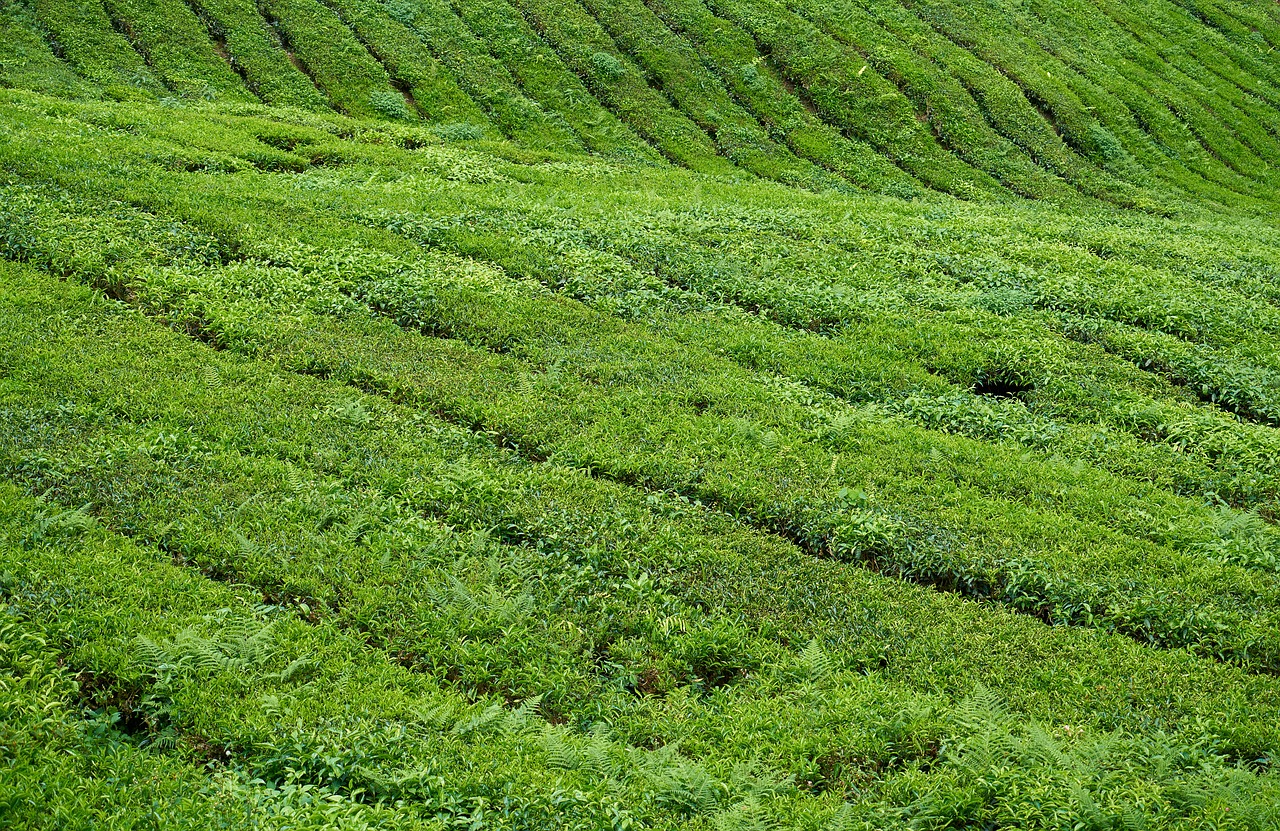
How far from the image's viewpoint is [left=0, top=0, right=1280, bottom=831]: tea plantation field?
7.09 metres

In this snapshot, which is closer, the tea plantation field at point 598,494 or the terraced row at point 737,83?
the tea plantation field at point 598,494

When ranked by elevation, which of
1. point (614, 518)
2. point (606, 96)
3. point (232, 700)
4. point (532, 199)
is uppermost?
point (606, 96)

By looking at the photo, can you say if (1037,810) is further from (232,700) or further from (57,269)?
(57,269)

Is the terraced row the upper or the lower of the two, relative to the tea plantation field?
upper

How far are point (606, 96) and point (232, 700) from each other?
2536 cm

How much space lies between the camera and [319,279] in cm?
1502

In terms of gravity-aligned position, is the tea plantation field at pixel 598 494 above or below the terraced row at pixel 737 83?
below

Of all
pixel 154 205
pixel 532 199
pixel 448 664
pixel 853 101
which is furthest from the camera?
pixel 853 101

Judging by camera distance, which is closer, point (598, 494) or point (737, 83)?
point (598, 494)

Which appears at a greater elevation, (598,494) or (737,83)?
(737,83)

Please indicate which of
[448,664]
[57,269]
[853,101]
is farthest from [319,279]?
[853,101]

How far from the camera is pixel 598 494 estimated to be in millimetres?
10586

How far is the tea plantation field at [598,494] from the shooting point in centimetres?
709

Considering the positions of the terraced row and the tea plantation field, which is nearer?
the tea plantation field
